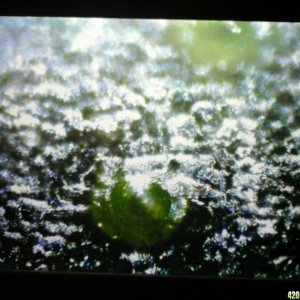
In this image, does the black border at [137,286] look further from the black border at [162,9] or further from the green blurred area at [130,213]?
the green blurred area at [130,213]

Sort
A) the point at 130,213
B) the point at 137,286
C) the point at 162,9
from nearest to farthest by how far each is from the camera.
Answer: the point at 137,286, the point at 162,9, the point at 130,213

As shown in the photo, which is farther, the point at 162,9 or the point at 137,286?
the point at 162,9

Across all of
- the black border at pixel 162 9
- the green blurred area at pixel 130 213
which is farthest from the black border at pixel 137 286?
the green blurred area at pixel 130 213

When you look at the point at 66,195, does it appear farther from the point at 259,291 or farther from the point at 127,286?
the point at 259,291

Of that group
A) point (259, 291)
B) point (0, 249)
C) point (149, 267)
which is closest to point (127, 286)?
point (259, 291)

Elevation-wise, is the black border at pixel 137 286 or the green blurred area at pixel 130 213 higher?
the green blurred area at pixel 130 213

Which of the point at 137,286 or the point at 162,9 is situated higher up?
the point at 162,9

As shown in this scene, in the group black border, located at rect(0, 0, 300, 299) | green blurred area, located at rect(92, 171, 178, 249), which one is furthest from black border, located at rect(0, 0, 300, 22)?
green blurred area, located at rect(92, 171, 178, 249)

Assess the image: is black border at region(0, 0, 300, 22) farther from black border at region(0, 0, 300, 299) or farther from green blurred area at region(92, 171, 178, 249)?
green blurred area at region(92, 171, 178, 249)

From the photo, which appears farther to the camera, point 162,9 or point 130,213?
point 130,213

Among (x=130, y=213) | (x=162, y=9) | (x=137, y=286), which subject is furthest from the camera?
(x=130, y=213)

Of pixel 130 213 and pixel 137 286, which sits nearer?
pixel 137 286
